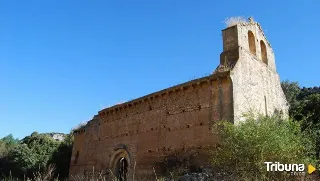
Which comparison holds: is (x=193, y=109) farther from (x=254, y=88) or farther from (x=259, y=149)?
(x=259, y=149)

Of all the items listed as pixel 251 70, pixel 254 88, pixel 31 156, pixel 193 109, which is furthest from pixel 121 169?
pixel 31 156

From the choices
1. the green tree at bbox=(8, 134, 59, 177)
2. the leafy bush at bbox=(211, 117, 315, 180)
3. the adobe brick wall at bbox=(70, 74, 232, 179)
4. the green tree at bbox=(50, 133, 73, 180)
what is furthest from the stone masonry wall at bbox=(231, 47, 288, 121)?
the green tree at bbox=(8, 134, 59, 177)

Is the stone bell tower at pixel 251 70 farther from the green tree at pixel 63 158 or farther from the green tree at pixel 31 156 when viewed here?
the green tree at pixel 31 156

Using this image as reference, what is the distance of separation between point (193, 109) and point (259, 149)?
543 centimetres

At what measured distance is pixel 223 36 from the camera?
53.1 feet

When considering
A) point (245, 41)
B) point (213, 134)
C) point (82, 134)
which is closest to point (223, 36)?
point (245, 41)

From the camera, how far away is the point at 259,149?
959 centimetres

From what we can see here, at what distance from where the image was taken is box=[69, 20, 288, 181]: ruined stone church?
1380cm

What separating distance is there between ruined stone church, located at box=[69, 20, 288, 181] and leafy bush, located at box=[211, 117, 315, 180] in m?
1.61

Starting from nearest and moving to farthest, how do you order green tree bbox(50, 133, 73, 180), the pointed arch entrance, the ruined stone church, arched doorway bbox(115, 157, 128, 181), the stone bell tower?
the ruined stone church → the stone bell tower → the pointed arch entrance → arched doorway bbox(115, 157, 128, 181) → green tree bbox(50, 133, 73, 180)

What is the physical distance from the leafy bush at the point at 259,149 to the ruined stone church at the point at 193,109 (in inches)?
63.3

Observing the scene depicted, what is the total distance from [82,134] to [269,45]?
15.1 meters

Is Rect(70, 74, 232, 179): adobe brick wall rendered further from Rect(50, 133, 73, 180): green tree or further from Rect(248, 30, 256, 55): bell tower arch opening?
Rect(50, 133, 73, 180): green tree

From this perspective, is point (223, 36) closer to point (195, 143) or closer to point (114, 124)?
point (195, 143)
